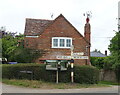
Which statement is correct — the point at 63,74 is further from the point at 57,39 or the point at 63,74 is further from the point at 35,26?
the point at 35,26

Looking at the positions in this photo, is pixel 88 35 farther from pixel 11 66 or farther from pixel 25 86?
pixel 25 86

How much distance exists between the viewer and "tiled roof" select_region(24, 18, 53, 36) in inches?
1071

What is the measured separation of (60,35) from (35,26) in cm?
354

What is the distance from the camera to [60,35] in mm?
27297

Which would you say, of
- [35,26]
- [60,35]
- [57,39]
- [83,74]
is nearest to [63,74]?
[83,74]

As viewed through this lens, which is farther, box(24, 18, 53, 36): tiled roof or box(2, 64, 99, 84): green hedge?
Result: box(24, 18, 53, 36): tiled roof

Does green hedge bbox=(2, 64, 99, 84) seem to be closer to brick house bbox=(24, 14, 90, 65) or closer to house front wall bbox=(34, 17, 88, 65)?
brick house bbox=(24, 14, 90, 65)

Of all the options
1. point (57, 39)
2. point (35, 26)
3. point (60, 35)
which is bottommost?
point (57, 39)

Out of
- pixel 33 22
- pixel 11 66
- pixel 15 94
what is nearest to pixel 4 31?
pixel 33 22

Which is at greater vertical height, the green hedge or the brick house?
the brick house

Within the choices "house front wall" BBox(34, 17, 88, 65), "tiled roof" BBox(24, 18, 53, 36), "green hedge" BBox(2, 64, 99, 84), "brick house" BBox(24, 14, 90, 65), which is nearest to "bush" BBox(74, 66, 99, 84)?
"green hedge" BBox(2, 64, 99, 84)

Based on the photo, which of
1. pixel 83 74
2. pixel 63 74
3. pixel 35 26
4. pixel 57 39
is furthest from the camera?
pixel 35 26

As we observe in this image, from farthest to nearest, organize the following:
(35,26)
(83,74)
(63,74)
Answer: (35,26) → (63,74) → (83,74)

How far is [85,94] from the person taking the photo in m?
12.4
